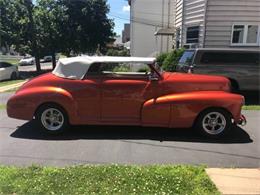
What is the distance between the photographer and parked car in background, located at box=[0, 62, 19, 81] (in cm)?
2511

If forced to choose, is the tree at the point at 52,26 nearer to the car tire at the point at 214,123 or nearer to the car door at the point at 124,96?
the car door at the point at 124,96

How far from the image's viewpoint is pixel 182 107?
25.0 ft

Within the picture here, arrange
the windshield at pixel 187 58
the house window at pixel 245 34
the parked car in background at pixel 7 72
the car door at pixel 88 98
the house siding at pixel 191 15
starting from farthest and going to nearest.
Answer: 1. the parked car in background at pixel 7 72
2. the house siding at pixel 191 15
3. the house window at pixel 245 34
4. the windshield at pixel 187 58
5. the car door at pixel 88 98

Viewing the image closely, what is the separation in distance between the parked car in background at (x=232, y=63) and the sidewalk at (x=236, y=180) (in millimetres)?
6852

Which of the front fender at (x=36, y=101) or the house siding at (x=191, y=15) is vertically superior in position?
the house siding at (x=191, y=15)

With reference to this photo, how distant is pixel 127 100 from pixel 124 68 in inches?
30.8

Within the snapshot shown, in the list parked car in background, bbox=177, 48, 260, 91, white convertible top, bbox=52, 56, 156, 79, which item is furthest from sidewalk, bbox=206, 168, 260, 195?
parked car in background, bbox=177, 48, 260, 91

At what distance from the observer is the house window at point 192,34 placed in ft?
56.8

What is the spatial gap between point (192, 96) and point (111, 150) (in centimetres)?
195

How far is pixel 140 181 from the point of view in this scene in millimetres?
5156

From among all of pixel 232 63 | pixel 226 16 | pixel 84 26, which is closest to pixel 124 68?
pixel 232 63

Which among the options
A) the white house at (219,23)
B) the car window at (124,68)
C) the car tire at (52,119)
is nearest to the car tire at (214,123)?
the car window at (124,68)

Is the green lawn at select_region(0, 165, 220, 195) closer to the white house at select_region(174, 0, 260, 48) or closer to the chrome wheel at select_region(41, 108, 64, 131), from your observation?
the chrome wheel at select_region(41, 108, 64, 131)

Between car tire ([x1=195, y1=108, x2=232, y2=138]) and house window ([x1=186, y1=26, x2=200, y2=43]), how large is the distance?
9.99 meters
